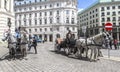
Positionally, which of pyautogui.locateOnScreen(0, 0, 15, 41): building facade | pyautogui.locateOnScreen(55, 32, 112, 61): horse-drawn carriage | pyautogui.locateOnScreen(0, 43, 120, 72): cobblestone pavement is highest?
pyautogui.locateOnScreen(0, 0, 15, 41): building facade

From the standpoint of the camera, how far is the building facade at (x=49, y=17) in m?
77.8

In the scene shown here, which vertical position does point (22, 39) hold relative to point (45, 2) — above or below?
below

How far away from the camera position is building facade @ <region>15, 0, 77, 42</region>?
77812mm

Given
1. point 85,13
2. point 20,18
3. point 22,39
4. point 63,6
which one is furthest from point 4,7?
point 85,13

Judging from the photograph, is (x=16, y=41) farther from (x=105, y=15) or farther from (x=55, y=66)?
(x=105, y=15)

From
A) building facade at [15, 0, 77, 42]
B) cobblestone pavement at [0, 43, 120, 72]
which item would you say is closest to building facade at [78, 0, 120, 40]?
building facade at [15, 0, 77, 42]

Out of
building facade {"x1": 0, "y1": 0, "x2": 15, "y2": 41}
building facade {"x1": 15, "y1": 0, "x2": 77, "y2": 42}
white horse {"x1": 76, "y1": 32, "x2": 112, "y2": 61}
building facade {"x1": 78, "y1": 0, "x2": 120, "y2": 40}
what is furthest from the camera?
building facade {"x1": 78, "y1": 0, "x2": 120, "y2": 40}

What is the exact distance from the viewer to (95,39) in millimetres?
13141

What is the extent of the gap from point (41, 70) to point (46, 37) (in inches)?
2796

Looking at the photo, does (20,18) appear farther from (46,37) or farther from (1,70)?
(1,70)

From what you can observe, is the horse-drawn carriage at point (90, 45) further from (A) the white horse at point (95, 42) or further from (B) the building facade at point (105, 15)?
(B) the building facade at point (105, 15)

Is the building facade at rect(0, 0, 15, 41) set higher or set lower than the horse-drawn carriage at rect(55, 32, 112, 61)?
higher

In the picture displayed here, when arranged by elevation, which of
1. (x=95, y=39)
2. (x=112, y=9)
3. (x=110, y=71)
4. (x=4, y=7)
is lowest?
(x=110, y=71)

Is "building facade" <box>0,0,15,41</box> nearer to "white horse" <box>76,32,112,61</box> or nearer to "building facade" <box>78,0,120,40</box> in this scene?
"white horse" <box>76,32,112,61</box>
